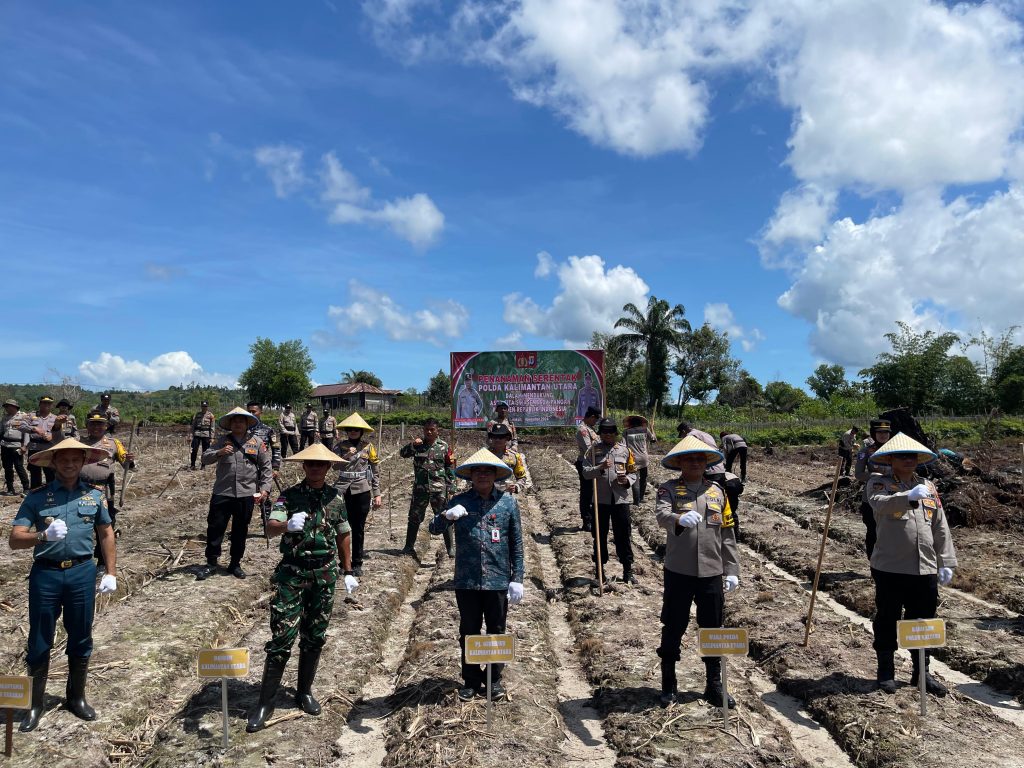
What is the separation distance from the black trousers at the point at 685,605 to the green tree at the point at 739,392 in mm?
62674

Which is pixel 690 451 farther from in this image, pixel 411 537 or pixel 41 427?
pixel 41 427

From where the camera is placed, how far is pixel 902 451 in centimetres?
544

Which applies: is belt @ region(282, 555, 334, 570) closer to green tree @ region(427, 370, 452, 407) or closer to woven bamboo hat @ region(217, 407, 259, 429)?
woven bamboo hat @ region(217, 407, 259, 429)

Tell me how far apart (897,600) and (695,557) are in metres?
1.79

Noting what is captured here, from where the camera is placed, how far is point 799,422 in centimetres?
3866

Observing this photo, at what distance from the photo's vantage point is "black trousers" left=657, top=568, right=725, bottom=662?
522 centimetres

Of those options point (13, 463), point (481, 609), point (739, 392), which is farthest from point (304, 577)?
point (739, 392)

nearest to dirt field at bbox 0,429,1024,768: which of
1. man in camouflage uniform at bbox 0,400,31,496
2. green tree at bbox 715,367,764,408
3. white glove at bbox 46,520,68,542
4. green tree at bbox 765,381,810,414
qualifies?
white glove at bbox 46,520,68,542

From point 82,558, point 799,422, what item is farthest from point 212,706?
point 799,422

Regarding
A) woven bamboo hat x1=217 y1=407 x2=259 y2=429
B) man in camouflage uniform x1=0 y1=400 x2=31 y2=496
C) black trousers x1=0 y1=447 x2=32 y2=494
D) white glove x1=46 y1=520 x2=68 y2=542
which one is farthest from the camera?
black trousers x1=0 y1=447 x2=32 y2=494

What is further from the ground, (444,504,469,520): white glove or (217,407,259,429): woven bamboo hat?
(217,407,259,429): woven bamboo hat

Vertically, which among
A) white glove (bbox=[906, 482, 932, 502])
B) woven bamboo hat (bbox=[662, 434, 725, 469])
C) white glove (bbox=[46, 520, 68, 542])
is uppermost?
woven bamboo hat (bbox=[662, 434, 725, 469])

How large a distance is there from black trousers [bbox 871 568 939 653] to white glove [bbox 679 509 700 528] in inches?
64.7

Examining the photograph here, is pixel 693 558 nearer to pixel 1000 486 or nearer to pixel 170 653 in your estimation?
pixel 170 653
